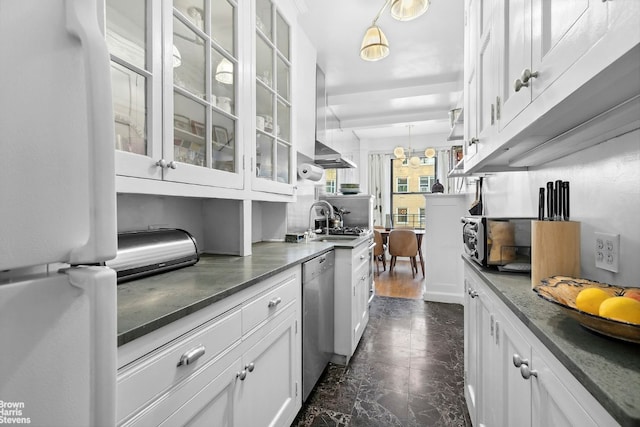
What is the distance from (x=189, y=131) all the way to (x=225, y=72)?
1.54 feet

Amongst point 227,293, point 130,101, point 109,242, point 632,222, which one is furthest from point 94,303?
point 632,222

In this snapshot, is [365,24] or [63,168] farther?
[365,24]

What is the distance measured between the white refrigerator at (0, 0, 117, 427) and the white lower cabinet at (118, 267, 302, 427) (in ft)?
1.00

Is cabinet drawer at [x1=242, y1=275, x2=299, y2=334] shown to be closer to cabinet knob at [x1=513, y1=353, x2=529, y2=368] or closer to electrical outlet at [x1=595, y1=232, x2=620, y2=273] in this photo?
cabinet knob at [x1=513, y1=353, x2=529, y2=368]

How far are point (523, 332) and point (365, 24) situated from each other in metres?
2.86

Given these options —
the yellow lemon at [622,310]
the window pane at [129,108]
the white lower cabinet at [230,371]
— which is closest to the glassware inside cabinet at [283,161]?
the white lower cabinet at [230,371]

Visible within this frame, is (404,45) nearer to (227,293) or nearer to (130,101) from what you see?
(130,101)

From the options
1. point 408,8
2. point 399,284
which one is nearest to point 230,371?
point 408,8

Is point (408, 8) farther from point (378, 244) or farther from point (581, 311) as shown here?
point (378, 244)

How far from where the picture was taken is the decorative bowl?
585 mm

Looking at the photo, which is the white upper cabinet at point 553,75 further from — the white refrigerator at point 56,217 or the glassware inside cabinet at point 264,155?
the glassware inside cabinet at point 264,155

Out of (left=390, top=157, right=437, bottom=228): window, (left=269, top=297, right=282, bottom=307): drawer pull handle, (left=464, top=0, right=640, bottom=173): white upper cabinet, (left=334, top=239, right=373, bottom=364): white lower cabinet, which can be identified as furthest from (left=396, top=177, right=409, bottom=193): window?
(left=269, top=297, right=282, bottom=307): drawer pull handle

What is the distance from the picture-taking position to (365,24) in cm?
278

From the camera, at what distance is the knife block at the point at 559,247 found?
979 millimetres
